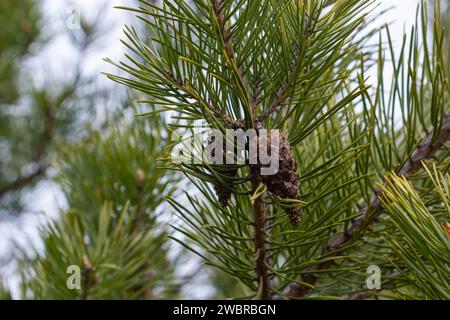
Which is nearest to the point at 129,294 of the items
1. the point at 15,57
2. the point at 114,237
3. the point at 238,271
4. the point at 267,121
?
the point at 114,237

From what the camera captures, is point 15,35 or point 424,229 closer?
point 424,229

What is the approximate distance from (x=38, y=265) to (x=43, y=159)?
0.78 metres

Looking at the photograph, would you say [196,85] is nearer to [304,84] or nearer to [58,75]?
[304,84]

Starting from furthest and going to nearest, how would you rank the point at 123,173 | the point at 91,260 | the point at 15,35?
the point at 15,35
the point at 123,173
the point at 91,260

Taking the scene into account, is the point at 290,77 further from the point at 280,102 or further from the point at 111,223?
the point at 111,223

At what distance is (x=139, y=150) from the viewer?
0.92 meters

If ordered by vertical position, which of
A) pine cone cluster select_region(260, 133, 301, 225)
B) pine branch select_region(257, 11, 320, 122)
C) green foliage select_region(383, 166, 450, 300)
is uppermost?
pine branch select_region(257, 11, 320, 122)

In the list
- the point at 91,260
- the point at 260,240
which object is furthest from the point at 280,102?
the point at 91,260

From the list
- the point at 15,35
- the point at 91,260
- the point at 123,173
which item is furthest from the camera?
the point at 15,35

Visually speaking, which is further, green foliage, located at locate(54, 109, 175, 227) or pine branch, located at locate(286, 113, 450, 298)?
green foliage, located at locate(54, 109, 175, 227)

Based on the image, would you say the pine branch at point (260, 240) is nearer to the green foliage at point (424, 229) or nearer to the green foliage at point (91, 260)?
the green foliage at point (424, 229)

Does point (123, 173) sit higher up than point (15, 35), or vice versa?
point (15, 35)

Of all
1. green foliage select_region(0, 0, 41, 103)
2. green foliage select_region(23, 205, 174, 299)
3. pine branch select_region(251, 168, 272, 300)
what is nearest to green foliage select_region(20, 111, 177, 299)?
green foliage select_region(23, 205, 174, 299)

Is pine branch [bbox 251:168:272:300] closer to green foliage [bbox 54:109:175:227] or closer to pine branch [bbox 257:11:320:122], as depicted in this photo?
pine branch [bbox 257:11:320:122]
